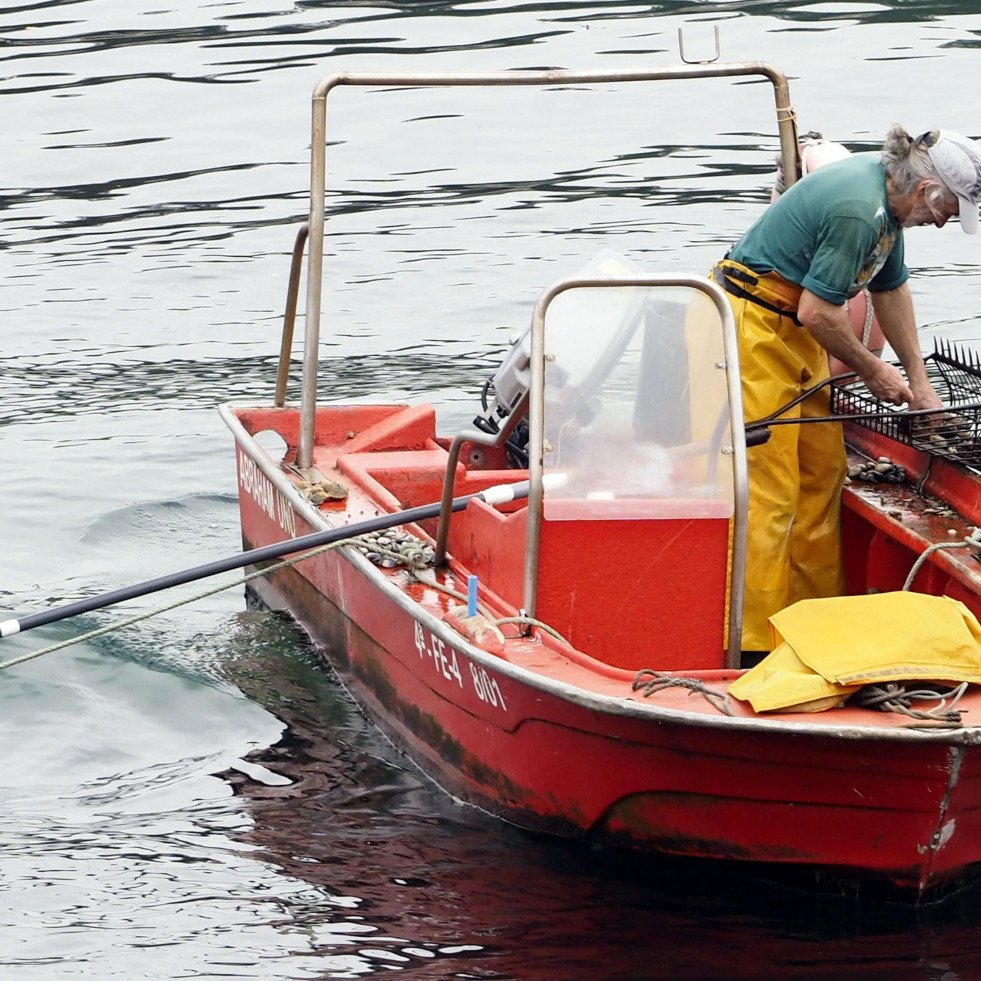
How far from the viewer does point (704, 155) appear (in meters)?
17.0

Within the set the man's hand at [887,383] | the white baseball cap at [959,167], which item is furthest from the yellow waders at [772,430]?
the white baseball cap at [959,167]

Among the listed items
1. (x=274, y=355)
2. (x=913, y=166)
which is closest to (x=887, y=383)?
(x=913, y=166)

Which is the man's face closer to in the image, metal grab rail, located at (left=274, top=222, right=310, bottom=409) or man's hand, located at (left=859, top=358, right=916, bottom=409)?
man's hand, located at (left=859, top=358, right=916, bottom=409)

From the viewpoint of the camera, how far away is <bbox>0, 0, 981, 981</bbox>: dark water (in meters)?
5.51

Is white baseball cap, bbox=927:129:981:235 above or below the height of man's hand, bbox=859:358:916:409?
above

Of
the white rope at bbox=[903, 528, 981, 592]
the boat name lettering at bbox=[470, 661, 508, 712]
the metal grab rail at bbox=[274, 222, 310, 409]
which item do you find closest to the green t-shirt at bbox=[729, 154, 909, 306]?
the white rope at bbox=[903, 528, 981, 592]

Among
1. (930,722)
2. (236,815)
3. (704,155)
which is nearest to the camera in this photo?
(930,722)

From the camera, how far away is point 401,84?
22.3 feet

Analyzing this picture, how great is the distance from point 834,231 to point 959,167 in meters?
0.44

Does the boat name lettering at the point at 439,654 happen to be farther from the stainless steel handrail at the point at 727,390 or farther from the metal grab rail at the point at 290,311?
the metal grab rail at the point at 290,311

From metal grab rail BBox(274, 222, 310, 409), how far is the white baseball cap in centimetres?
279

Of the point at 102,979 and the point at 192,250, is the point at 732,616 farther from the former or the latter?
the point at 192,250

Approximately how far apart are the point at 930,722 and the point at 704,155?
41.6 feet

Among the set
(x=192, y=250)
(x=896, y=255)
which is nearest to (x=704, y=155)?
(x=192, y=250)
